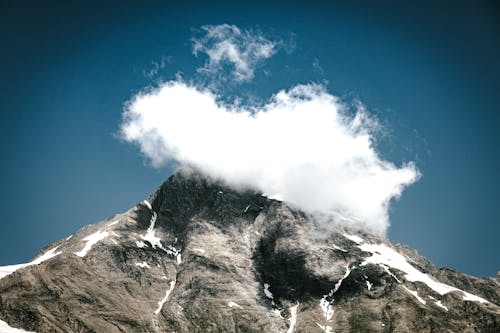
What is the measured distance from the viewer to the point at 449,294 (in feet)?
582

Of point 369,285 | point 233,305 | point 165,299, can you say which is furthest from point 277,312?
point 165,299

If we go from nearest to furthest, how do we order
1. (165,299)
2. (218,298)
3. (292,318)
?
1. (292,318)
2. (218,298)
3. (165,299)

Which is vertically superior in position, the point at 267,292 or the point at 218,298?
the point at 267,292

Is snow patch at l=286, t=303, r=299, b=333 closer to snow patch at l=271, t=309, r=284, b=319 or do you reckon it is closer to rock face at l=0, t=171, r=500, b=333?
rock face at l=0, t=171, r=500, b=333

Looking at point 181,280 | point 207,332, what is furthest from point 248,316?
point 181,280

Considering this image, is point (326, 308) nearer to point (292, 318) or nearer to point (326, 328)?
point (326, 328)

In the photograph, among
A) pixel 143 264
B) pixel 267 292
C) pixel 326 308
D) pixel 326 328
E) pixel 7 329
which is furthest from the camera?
pixel 143 264

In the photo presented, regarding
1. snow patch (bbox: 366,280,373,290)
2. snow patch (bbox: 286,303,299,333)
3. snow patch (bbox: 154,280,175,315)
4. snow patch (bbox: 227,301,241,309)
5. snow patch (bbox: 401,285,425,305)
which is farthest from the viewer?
snow patch (bbox: 366,280,373,290)

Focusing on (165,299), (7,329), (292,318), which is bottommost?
(7,329)

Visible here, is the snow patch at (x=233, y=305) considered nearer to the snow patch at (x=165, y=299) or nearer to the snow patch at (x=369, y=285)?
the snow patch at (x=165, y=299)

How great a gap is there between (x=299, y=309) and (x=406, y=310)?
4189cm

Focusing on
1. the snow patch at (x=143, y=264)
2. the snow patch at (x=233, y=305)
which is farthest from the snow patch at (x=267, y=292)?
the snow patch at (x=143, y=264)

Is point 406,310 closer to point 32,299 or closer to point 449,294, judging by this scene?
point 449,294

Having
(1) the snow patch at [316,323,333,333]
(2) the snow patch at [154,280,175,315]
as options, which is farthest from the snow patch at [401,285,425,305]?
(2) the snow patch at [154,280,175,315]
